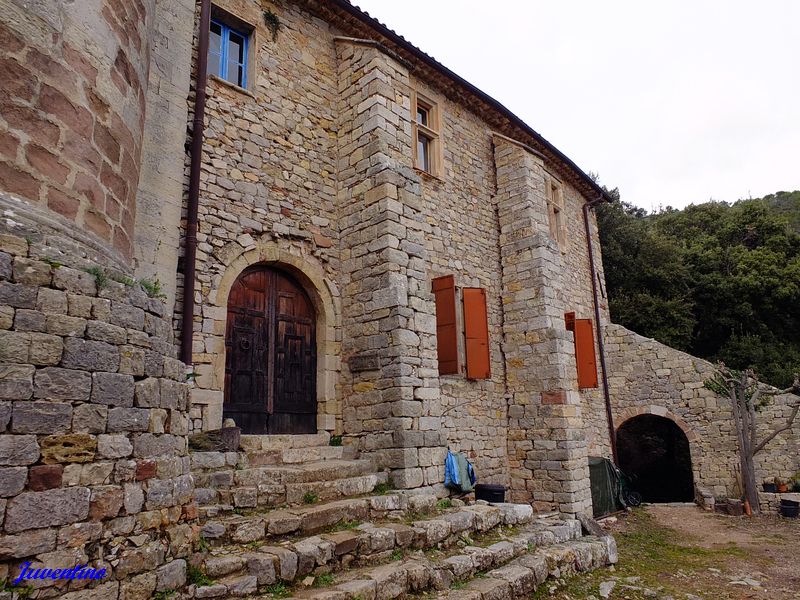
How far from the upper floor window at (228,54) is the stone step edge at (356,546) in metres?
5.49

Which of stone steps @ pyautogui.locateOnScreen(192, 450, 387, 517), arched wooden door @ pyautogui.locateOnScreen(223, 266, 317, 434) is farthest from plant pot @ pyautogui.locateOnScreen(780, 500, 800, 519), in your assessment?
arched wooden door @ pyautogui.locateOnScreen(223, 266, 317, 434)

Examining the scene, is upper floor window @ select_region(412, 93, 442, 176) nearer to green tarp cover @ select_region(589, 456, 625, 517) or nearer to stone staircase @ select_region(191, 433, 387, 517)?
stone staircase @ select_region(191, 433, 387, 517)

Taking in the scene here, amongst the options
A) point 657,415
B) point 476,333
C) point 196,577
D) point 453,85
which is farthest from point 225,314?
point 657,415

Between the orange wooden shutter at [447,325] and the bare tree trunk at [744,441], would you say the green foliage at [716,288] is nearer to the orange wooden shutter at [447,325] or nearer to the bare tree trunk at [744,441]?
the bare tree trunk at [744,441]

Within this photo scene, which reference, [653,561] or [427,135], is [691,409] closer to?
[653,561]

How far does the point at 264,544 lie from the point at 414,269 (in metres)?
3.77

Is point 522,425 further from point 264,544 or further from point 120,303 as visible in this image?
point 120,303

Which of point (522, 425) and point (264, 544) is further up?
point (522, 425)

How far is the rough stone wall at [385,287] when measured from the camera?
6.12 metres

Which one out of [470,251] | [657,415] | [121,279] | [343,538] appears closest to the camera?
[121,279]

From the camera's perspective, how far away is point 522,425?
9.24 m

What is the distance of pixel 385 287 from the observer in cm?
640

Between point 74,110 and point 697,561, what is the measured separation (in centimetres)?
886

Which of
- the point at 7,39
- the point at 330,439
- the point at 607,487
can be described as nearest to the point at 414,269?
the point at 330,439
